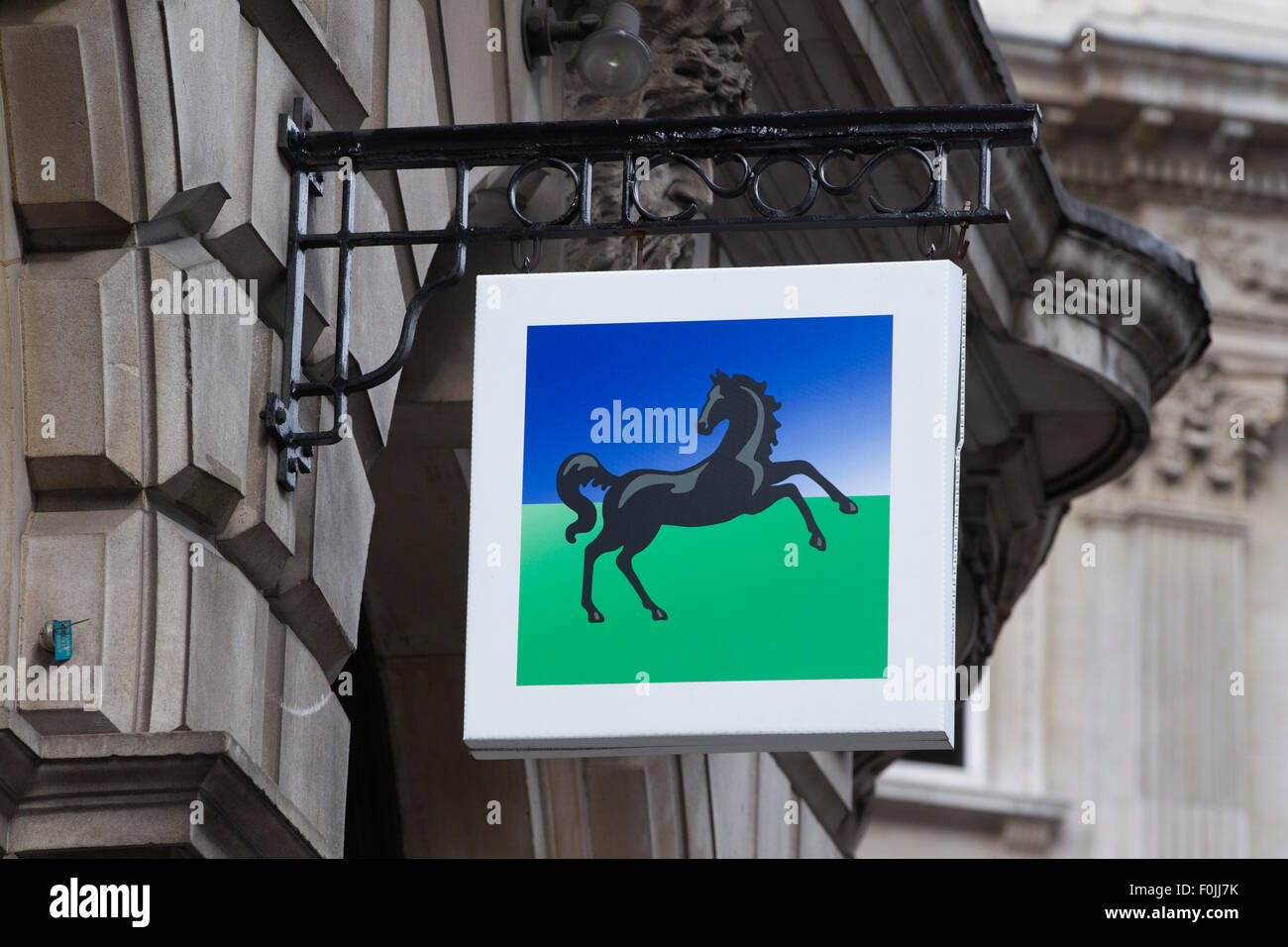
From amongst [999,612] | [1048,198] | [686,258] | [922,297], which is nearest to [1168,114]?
[999,612]

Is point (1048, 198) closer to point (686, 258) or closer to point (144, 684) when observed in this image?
point (686, 258)

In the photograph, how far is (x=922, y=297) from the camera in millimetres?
6410

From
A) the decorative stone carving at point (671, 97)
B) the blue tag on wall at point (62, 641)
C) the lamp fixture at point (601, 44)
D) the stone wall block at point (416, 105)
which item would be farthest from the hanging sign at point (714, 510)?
the decorative stone carving at point (671, 97)

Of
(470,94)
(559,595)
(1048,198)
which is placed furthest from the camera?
(1048,198)

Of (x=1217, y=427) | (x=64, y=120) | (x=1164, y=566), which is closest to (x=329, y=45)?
(x=64, y=120)

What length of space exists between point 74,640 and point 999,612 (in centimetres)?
971

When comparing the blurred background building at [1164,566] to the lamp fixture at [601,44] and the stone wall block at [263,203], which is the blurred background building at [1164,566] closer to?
the lamp fixture at [601,44]

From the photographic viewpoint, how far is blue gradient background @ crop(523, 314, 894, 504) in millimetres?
6312

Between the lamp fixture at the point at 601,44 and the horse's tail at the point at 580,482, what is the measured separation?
2975 mm

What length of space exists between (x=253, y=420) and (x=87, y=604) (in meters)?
0.91

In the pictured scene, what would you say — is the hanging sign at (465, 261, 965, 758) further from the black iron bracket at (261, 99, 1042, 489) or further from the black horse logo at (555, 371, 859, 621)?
the black iron bracket at (261, 99, 1042, 489)

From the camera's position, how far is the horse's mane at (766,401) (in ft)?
20.6

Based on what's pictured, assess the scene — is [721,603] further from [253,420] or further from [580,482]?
[253,420]

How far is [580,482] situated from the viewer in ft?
21.0
